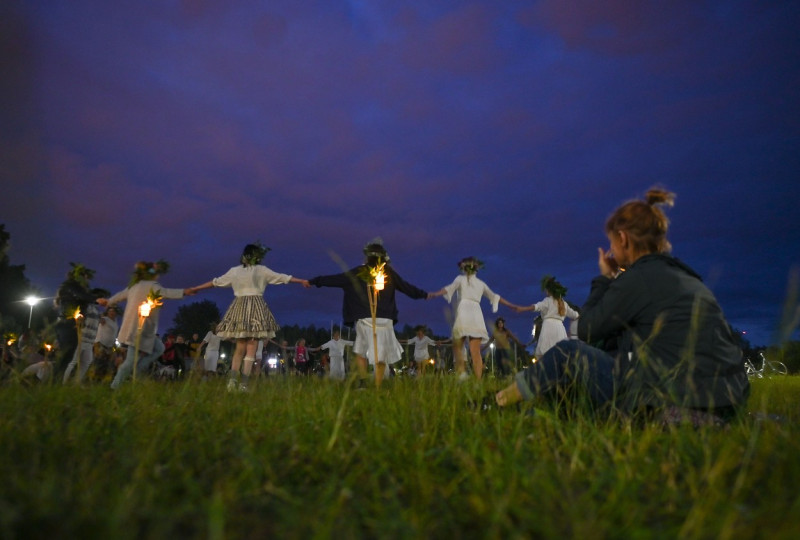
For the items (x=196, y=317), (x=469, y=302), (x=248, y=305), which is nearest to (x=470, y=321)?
(x=469, y=302)

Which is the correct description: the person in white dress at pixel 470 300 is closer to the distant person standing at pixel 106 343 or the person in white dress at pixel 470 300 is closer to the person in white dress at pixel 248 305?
the person in white dress at pixel 248 305

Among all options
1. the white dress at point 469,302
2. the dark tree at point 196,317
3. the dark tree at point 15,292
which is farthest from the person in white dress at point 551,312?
the dark tree at point 196,317

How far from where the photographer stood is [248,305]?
948 cm

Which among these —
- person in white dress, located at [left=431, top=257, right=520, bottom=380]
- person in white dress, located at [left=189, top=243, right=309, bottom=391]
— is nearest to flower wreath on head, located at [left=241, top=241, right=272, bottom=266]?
person in white dress, located at [left=189, top=243, right=309, bottom=391]

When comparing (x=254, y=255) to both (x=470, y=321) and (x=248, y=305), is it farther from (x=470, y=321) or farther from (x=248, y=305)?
(x=470, y=321)

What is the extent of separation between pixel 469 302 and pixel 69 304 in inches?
285

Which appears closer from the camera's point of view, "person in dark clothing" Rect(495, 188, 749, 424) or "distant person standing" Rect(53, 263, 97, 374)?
"person in dark clothing" Rect(495, 188, 749, 424)

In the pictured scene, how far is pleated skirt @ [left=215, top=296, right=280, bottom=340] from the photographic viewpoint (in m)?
9.29

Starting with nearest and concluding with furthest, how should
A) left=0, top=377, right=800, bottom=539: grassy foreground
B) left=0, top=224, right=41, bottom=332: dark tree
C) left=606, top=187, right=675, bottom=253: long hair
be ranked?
1. left=0, top=377, right=800, bottom=539: grassy foreground
2. left=606, top=187, right=675, bottom=253: long hair
3. left=0, top=224, right=41, bottom=332: dark tree

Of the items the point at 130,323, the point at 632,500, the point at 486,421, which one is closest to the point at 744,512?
the point at 632,500

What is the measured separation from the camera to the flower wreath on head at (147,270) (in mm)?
9108

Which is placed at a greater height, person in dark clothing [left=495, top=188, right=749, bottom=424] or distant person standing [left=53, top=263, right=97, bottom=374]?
distant person standing [left=53, top=263, right=97, bottom=374]

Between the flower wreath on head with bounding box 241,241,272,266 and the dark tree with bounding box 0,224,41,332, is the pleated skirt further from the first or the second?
the dark tree with bounding box 0,224,41,332

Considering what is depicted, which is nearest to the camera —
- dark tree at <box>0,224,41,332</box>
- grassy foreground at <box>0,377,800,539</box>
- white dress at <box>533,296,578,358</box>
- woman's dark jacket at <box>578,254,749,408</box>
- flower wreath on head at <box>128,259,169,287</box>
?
grassy foreground at <box>0,377,800,539</box>
